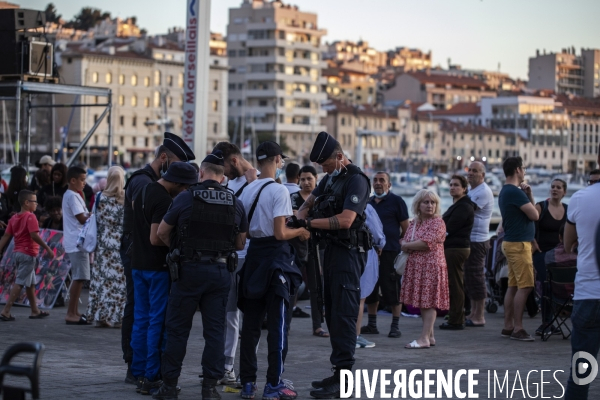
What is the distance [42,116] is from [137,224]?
105897 millimetres

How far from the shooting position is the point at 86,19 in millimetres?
194125

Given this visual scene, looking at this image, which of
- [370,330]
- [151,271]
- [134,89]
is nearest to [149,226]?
[151,271]

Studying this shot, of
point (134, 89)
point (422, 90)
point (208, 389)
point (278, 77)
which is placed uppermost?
point (422, 90)

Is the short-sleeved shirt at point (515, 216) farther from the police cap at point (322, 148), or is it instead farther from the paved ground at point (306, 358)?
the police cap at point (322, 148)

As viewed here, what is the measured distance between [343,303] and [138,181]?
210 cm

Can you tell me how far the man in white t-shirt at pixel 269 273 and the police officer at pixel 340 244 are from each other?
0.80 feet

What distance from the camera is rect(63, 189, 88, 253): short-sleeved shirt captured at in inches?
508

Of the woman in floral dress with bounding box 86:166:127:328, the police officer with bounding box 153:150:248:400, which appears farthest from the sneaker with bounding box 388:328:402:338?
the police officer with bounding box 153:150:248:400

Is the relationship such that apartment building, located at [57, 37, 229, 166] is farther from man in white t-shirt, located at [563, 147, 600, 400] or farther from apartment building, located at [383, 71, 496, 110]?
man in white t-shirt, located at [563, 147, 600, 400]

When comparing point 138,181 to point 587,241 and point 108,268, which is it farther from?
point 587,241

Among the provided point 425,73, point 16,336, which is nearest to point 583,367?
point 16,336

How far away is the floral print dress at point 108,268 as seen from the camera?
39.5ft

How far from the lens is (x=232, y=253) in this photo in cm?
814

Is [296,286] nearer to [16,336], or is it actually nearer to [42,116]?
[16,336]
